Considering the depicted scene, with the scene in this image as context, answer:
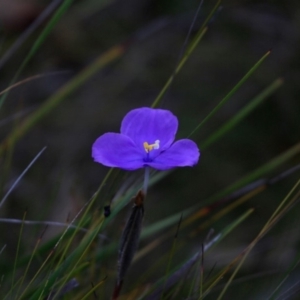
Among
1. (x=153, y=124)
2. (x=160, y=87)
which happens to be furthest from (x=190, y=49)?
(x=160, y=87)

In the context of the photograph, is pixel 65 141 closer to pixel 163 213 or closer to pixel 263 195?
pixel 163 213

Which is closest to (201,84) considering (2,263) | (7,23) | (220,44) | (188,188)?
(220,44)

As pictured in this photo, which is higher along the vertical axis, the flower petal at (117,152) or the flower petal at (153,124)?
the flower petal at (153,124)

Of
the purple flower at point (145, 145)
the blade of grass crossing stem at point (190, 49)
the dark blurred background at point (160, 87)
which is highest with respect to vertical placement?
the blade of grass crossing stem at point (190, 49)

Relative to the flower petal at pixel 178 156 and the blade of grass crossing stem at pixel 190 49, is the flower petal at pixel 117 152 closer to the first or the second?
the flower petal at pixel 178 156

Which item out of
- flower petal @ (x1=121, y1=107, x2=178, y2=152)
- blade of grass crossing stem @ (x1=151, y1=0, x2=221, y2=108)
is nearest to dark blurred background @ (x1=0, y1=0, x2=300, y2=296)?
blade of grass crossing stem @ (x1=151, y1=0, x2=221, y2=108)

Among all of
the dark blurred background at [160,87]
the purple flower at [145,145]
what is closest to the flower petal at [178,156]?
the purple flower at [145,145]

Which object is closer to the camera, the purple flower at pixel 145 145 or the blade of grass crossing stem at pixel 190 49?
the purple flower at pixel 145 145

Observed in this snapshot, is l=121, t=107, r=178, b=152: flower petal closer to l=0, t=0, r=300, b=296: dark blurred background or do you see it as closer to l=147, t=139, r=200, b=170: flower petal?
l=147, t=139, r=200, b=170: flower petal

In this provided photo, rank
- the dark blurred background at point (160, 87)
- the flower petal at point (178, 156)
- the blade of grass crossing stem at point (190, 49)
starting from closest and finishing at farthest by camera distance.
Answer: the flower petal at point (178, 156)
the blade of grass crossing stem at point (190, 49)
the dark blurred background at point (160, 87)
